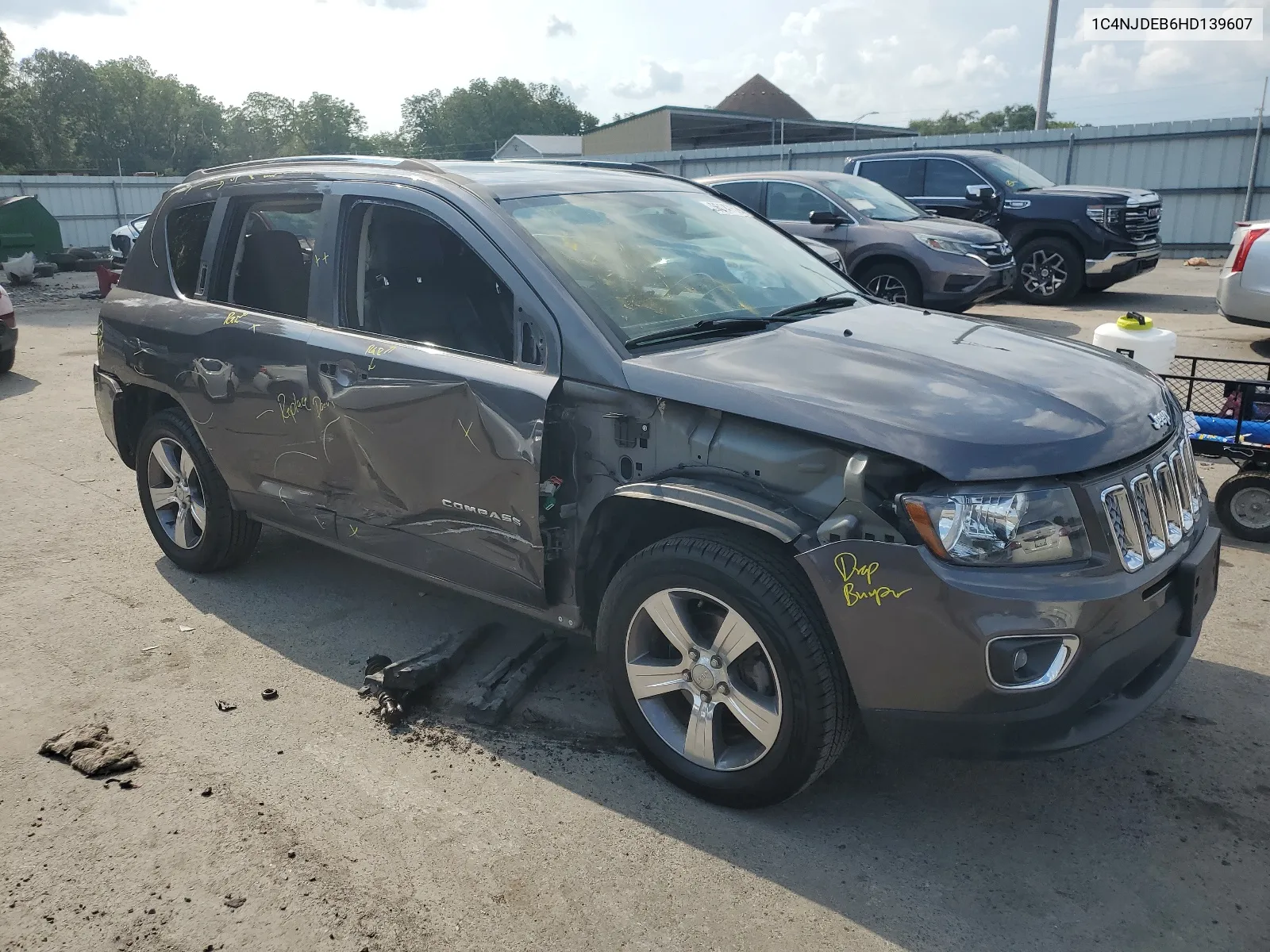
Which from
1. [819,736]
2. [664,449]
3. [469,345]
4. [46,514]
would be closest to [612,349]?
[664,449]

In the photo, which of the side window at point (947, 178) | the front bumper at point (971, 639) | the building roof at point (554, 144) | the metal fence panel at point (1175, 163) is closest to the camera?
the front bumper at point (971, 639)

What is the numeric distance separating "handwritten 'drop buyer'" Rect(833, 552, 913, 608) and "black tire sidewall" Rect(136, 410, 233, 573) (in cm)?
321

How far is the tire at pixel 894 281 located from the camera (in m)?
10.6

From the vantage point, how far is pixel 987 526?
8.47 feet

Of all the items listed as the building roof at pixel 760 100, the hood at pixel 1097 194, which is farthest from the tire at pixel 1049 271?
the building roof at pixel 760 100

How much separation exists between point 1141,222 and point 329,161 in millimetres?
11127

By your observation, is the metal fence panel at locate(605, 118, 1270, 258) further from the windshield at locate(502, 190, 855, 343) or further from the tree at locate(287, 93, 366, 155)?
the tree at locate(287, 93, 366, 155)

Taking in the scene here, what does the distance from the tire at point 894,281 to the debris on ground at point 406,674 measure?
25.3 ft

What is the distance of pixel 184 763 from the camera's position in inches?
133

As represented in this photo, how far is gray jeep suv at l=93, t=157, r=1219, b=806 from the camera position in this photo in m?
2.61

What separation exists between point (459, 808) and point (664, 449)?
1284mm

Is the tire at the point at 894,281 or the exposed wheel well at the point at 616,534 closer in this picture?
the exposed wheel well at the point at 616,534

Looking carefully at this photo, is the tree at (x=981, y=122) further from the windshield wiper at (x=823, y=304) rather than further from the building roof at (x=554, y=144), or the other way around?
the windshield wiper at (x=823, y=304)

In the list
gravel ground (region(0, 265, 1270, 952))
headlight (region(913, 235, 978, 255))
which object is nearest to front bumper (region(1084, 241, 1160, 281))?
headlight (region(913, 235, 978, 255))
